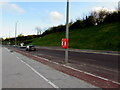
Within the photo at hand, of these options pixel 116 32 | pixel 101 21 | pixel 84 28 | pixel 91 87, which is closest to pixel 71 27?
pixel 84 28

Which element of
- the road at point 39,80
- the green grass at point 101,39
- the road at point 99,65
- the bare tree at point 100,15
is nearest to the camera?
the road at point 39,80

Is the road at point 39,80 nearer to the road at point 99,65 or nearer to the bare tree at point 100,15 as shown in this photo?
the road at point 99,65

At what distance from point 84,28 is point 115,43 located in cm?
2998

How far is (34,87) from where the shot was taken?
5633 millimetres

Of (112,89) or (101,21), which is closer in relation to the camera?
(112,89)

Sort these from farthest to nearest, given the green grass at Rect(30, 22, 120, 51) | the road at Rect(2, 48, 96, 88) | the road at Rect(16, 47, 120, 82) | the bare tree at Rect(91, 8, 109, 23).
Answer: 1. the bare tree at Rect(91, 8, 109, 23)
2. the green grass at Rect(30, 22, 120, 51)
3. the road at Rect(16, 47, 120, 82)
4. the road at Rect(2, 48, 96, 88)

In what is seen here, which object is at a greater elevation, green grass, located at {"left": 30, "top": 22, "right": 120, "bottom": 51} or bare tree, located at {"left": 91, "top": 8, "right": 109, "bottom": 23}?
bare tree, located at {"left": 91, "top": 8, "right": 109, "bottom": 23}

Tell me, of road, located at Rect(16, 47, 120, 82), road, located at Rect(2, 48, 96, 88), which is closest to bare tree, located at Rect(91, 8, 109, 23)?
road, located at Rect(16, 47, 120, 82)

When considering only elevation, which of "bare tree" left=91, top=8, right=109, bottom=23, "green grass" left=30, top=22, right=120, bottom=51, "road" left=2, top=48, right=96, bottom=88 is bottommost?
"road" left=2, top=48, right=96, bottom=88

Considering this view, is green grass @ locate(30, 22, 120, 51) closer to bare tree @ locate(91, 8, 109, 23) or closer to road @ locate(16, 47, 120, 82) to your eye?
bare tree @ locate(91, 8, 109, 23)

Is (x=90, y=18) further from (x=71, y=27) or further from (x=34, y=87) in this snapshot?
(x=34, y=87)

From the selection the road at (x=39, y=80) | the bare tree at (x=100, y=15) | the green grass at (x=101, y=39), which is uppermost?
the bare tree at (x=100, y=15)

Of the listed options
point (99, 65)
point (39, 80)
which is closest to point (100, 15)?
point (99, 65)

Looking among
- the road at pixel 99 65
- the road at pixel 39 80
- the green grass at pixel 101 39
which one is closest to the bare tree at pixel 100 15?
the green grass at pixel 101 39
